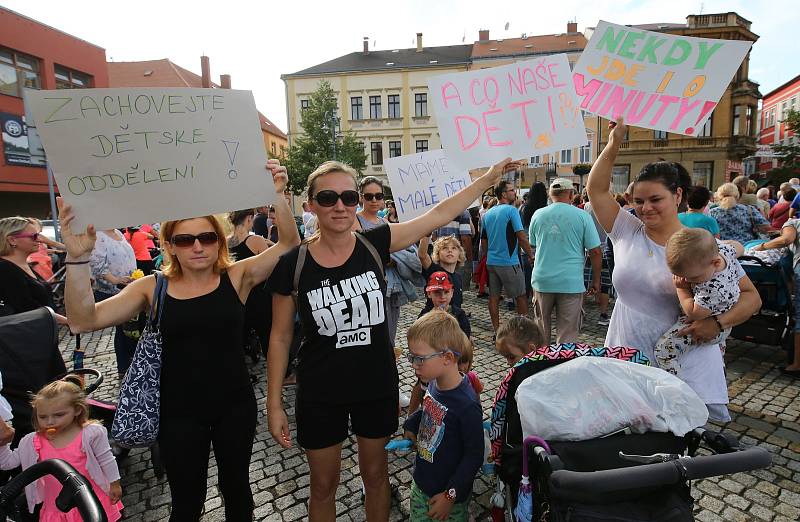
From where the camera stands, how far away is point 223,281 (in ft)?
7.27

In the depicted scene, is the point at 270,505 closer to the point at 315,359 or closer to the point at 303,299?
the point at 315,359

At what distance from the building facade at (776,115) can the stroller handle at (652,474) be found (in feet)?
170

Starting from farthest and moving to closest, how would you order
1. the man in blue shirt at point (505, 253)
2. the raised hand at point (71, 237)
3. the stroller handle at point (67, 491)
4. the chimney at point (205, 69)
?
1. the chimney at point (205, 69)
2. the man in blue shirt at point (505, 253)
3. the raised hand at point (71, 237)
4. the stroller handle at point (67, 491)

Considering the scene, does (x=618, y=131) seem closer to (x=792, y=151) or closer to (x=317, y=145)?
(x=317, y=145)

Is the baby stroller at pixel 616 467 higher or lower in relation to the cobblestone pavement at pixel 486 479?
higher

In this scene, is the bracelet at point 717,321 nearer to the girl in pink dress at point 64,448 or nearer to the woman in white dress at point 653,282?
the woman in white dress at point 653,282

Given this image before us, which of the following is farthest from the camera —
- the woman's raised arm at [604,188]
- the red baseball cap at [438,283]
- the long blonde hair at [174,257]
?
the red baseball cap at [438,283]

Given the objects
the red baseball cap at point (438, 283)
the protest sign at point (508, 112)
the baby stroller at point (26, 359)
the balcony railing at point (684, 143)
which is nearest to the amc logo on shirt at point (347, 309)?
the protest sign at point (508, 112)

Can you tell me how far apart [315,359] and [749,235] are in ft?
20.9

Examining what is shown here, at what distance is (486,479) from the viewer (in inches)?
122

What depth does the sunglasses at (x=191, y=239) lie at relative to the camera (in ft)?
6.89

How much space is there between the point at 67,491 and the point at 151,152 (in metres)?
1.41

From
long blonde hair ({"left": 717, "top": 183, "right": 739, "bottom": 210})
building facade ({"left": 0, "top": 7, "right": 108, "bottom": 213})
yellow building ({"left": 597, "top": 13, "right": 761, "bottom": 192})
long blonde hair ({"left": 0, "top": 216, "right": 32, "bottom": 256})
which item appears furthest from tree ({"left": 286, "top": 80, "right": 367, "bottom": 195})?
long blonde hair ({"left": 0, "top": 216, "right": 32, "bottom": 256})

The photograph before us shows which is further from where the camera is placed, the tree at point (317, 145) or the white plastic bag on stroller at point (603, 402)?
the tree at point (317, 145)
